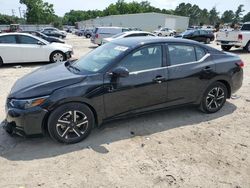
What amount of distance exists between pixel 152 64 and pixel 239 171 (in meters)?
2.11

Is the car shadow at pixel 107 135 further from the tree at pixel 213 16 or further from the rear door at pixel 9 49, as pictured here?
the tree at pixel 213 16

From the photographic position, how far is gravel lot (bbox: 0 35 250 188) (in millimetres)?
3139

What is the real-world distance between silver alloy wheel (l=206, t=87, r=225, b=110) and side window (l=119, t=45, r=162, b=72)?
1.41m

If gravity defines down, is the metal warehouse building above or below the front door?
above

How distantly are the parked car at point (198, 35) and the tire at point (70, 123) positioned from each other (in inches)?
778

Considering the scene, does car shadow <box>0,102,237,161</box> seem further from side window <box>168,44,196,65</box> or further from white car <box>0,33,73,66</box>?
white car <box>0,33,73,66</box>

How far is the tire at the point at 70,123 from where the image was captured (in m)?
3.72

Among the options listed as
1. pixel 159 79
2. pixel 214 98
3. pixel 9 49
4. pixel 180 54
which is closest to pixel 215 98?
pixel 214 98

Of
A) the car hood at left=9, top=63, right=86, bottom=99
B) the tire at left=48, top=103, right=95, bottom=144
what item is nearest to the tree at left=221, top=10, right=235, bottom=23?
the car hood at left=9, top=63, right=86, bottom=99

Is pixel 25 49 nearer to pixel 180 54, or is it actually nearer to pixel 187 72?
pixel 180 54

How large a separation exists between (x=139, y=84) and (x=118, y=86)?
38 cm

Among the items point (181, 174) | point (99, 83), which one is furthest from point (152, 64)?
point (181, 174)

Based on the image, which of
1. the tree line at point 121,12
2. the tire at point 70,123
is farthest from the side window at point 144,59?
the tree line at point 121,12

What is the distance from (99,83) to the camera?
3.91 meters
